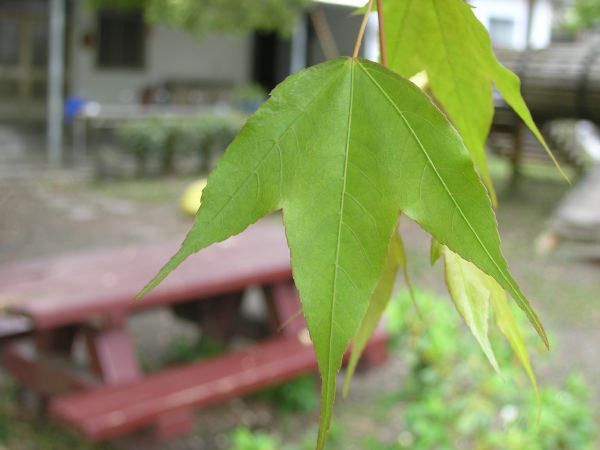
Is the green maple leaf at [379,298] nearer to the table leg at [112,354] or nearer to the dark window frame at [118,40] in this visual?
the table leg at [112,354]

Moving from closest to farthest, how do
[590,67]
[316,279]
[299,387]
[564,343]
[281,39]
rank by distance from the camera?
[316,279] < [299,387] < [564,343] < [590,67] < [281,39]

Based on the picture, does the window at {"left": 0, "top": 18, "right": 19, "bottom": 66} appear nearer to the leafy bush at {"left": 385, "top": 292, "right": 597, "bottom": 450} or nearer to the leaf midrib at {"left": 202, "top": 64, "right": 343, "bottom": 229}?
the leafy bush at {"left": 385, "top": 292, "right": 597, "bottom": 450}

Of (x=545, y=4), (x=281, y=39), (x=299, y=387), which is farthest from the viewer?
(x=545, y=4)

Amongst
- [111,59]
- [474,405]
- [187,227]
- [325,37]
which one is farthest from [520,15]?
[325,37]

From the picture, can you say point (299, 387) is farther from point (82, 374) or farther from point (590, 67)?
point (590, 67)

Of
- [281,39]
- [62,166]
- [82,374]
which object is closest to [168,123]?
[62,166]

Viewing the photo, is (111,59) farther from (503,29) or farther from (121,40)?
(503,29)
